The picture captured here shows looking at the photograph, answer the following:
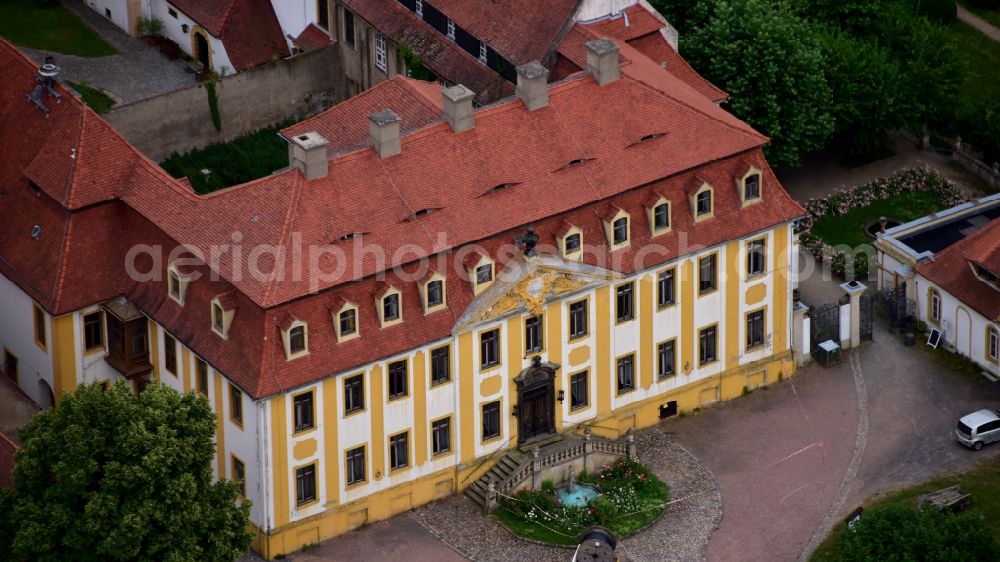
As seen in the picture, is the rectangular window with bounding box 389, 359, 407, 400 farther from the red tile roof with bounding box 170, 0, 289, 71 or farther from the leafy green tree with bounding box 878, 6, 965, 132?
the leafy green tree with bounding box 878, 6, 965, 132

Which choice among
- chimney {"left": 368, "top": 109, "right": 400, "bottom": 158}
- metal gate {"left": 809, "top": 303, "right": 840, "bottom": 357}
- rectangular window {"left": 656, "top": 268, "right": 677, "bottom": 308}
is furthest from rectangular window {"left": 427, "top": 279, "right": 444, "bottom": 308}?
metal gate {"left": 809, "top": 303, "right": 840, "bottom": 357}

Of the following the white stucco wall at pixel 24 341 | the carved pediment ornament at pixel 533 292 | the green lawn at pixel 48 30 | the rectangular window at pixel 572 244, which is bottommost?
the white stucco wall at pixel 24 341

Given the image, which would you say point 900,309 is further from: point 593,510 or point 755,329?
point 593,510

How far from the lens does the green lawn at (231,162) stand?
149 metres

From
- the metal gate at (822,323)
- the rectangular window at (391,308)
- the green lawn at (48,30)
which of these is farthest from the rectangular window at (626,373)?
the green lawn at (48,30)

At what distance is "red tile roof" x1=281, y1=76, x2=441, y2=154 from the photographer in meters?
131

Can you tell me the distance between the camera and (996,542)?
122812mm

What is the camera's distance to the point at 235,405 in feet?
405

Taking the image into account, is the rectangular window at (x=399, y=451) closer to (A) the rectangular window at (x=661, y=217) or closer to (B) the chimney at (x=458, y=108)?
(B) the chimney at (x=458, y=108)

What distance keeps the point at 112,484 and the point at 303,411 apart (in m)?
12.5

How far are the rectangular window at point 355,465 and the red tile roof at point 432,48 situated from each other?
2440 cm

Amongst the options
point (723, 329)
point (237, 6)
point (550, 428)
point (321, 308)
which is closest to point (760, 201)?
point (723, 329)

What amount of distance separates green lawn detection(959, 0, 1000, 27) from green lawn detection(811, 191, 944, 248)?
2155 cm

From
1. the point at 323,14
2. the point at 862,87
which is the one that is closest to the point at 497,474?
the point at 323,14
